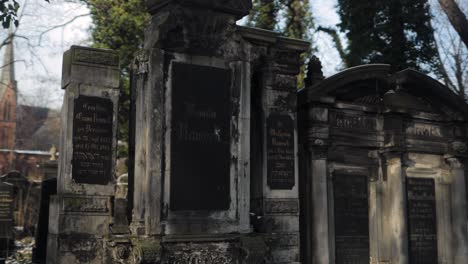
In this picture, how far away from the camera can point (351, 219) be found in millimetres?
10070

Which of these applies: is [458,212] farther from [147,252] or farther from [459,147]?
[147,252]

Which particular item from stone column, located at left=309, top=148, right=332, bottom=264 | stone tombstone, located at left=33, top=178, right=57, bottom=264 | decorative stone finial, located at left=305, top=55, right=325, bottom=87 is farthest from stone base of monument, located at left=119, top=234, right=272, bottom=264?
stone tombstone, located at left=33, top=178, right=57, bottom=264

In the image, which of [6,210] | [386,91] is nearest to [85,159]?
[386,91]

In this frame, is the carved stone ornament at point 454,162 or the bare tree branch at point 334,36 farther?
the bare tree branch at point 334,36

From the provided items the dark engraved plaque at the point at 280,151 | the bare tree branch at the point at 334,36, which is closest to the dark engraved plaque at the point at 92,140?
the dark engraved plaque at the point at 280,151

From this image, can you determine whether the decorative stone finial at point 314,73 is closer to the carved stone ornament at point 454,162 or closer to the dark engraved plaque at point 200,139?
the dark engraved plaque at point 200,139

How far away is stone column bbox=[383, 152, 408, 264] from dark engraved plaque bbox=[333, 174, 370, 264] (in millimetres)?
545

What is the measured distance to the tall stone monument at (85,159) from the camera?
24.1 ft

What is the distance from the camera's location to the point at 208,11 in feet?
25.0

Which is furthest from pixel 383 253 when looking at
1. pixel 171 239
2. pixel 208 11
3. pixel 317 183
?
pixel 208 11

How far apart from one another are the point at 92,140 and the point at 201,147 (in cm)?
167

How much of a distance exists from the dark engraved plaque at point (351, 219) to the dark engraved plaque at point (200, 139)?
3.28 metres

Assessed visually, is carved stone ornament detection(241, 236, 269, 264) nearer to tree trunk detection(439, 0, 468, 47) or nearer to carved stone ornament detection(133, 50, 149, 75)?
carved stone ornament detection(133, 50, 149, 75)

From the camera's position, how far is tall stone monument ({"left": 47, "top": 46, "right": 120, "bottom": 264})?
736 cm
